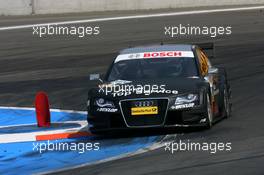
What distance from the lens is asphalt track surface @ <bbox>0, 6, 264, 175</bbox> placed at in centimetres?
1072

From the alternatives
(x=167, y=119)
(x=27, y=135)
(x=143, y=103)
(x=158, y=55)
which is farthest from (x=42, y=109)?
(x=167, y=119)

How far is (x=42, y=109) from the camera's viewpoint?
14805mm

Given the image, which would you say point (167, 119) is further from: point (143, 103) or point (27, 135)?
point (27, 135)

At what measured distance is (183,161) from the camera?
10.8 meters

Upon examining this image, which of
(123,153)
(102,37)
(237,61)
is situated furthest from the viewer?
(102,37)

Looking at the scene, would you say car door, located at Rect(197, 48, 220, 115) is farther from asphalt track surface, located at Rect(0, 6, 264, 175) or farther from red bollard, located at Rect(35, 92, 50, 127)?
red bollard, located at Rect(35, 92, 50, 127)

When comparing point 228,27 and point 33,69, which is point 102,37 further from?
point 33,69

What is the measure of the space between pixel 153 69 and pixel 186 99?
1.31 metres

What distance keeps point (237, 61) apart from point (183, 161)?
1231 centimetres

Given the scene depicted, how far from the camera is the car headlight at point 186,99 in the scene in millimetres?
12716

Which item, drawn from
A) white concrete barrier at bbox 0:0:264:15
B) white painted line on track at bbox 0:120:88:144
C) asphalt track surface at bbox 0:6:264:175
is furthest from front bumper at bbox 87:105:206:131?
white concrete barrier at bbox 0:0:264:15

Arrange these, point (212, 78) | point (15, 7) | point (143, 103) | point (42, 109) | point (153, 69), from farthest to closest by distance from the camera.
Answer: point (15, 7)
point (42, 109)
point (212, 78)
point (153, 69)
point (143, 103)

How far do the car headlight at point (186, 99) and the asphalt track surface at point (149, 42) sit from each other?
20.7 inches

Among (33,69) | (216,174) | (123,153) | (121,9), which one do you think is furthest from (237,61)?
(121,9)
